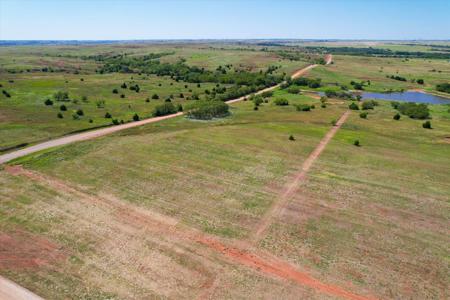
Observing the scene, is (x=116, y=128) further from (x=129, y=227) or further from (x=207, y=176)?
(x=129, y=227)

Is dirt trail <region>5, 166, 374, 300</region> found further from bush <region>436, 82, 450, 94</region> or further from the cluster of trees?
bush <region>436, 82, 450, 94</region>

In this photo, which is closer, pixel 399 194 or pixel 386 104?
pixel 399 194

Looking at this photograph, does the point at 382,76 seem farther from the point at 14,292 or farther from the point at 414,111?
the point at 14,292

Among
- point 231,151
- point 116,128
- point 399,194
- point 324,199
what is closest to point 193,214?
point 324,199

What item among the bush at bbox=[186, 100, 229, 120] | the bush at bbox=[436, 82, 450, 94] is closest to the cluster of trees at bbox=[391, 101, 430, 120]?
the bush at bbox=[186, 100, 229, 120]

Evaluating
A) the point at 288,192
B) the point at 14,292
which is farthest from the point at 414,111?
the point at 14,292

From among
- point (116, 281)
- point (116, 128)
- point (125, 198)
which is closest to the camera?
point (116, 281)
